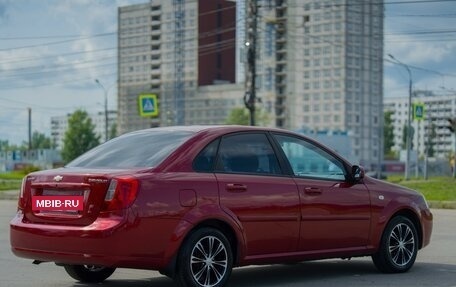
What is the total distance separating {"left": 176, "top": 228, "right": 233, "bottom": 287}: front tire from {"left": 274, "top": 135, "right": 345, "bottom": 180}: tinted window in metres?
1.24

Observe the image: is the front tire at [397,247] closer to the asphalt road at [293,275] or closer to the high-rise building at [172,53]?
the asphalt road at [293,275]

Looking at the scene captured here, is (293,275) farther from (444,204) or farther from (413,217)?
(444,204)

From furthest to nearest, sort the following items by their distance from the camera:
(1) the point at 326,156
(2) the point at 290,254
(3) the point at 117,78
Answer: (3) the point at 117,78
(1) the point at 326,156
(2) the point at 290,254

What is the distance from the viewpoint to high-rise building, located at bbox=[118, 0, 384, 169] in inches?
5802

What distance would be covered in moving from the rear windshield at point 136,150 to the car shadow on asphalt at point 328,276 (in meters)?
1.26

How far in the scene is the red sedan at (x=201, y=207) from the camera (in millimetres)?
6832

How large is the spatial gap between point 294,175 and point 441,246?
4.90m

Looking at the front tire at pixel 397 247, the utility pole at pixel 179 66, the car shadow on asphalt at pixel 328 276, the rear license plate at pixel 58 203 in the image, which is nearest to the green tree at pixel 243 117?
the utility pole at pixel 179 66

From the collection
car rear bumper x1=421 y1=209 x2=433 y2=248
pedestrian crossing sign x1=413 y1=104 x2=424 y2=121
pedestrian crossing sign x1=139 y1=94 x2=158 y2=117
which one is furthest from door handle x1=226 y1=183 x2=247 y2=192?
pedestrian crossing sign x1=139 y1=94 x2=158 y2=117

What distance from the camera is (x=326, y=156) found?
8.60m

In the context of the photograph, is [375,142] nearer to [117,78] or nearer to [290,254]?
[117,78]

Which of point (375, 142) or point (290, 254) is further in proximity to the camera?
point (375, 142)

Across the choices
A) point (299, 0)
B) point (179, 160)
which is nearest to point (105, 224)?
point (179, 160)

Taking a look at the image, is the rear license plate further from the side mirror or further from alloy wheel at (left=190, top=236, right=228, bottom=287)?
the side mirror
